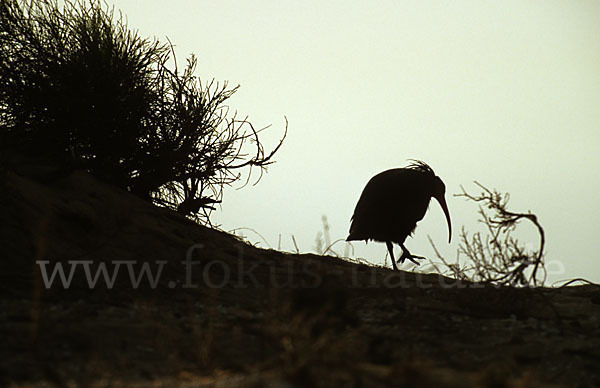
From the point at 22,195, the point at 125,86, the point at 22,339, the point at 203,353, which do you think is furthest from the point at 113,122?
the point at 203,353

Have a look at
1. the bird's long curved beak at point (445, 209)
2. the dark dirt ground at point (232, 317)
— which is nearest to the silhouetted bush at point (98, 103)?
the dark dirt ground at point (232, 317)

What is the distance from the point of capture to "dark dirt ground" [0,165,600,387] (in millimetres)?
3596

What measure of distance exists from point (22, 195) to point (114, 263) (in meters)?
1.23

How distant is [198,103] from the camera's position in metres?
9.77

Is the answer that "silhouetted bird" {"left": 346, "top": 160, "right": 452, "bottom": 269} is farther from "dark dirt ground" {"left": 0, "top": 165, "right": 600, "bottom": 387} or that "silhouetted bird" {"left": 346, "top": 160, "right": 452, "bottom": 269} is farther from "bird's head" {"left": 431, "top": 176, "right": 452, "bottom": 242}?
"dark dirt ground" {"left": 0, "top": 165, "right": 600, "bottom": 387}

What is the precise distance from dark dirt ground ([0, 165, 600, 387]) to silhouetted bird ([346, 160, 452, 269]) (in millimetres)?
1464

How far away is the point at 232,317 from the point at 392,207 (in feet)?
17.2

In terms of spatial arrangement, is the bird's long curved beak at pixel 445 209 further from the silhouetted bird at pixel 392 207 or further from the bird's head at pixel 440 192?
the silhouetted bird at pixel 392 207

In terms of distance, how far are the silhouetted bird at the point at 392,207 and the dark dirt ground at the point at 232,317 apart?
1.46m

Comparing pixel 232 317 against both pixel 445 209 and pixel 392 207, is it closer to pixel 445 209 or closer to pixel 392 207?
pixel 392 207

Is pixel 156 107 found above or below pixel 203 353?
above

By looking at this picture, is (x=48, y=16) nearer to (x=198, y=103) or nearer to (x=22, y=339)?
(x=198, y=103)

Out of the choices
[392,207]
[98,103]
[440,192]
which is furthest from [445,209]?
[98,103]

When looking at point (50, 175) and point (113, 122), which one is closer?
point (50, 175)
